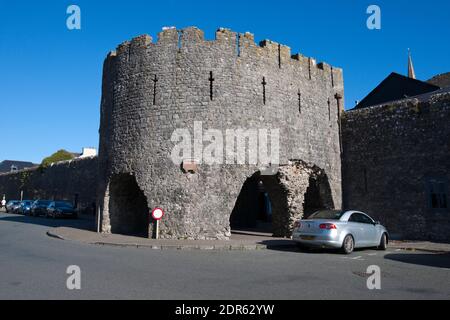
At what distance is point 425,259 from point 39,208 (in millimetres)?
29213

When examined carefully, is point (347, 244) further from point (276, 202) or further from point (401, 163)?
point (401, 163)

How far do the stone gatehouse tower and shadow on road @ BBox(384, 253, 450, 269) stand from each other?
5.27 meters

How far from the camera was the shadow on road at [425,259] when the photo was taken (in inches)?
349

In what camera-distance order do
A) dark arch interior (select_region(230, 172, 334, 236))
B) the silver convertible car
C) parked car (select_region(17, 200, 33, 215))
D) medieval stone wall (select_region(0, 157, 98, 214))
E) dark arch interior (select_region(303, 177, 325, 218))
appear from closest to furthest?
the silver convertible car, dark arch interior (select_region(230, 172, 334, 236)), dark arch interior (select_region(303, 177, 325, 218)), medieval stone wall (select_region(0, 157, 98, 214)), parked car (select_region(17, 200, 33, 215))

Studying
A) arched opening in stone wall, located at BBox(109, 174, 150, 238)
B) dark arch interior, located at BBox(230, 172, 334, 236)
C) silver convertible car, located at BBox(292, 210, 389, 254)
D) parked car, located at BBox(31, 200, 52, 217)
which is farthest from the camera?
parked car, located at BBox(31, 200, 52, 217)

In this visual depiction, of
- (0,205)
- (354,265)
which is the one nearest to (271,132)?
(354,265)

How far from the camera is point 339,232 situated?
33.6 feet

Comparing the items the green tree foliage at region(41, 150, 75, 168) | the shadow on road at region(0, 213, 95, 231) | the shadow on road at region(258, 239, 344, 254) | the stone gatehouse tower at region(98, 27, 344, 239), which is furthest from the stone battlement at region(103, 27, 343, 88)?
the green tree foliage at region(41, 150, 75, 168)

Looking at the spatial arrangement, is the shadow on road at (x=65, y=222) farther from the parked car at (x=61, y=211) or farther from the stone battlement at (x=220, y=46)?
the stone battlement at (x=220, y=46)

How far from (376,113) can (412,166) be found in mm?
3170

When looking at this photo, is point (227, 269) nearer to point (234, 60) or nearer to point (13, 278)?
point (13, 278)

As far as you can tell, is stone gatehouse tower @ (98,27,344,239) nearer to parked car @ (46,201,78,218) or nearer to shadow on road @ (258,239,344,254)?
shadow on road @ (258,239,344,254)

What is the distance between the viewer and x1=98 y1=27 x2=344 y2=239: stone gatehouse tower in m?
13.7

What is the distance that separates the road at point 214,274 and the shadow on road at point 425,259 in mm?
24
